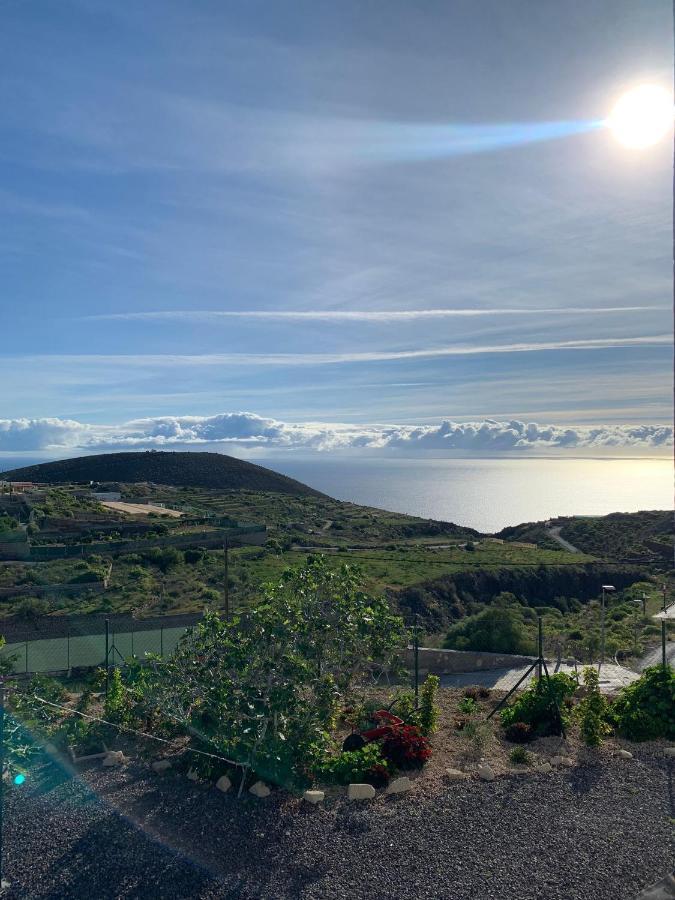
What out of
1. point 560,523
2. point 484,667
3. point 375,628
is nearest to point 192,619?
point 484,667

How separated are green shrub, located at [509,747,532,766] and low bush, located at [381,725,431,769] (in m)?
1.13

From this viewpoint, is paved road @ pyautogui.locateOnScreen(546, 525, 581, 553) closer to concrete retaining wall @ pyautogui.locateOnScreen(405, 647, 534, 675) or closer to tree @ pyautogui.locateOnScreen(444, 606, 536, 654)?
tree @ pyautogui.locateOnScreen(444, 606, 536, 654)

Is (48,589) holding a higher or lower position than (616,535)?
higher

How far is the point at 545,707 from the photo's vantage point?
32.9ft

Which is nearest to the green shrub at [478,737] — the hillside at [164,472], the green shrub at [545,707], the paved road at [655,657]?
the green shrub at [545,707]

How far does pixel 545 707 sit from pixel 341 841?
449 cm

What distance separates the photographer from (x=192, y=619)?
21.8 meters

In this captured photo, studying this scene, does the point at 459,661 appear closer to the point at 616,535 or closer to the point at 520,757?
the point at 520,757

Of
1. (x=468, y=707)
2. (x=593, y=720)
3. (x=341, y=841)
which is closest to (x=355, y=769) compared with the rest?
(x=341, y=841)

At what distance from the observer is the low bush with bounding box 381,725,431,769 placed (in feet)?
28.1

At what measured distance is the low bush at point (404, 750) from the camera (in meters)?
8.56

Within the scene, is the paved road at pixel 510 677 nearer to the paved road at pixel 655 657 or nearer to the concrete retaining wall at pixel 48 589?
the paved road at pixel 655 657

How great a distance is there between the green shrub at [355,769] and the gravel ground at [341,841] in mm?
363

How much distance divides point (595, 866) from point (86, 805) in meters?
5.46
